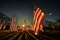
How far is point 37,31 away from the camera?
8.91 m

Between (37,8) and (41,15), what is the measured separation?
1.66 feet

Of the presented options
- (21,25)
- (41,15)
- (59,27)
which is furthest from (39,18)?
(21,25)

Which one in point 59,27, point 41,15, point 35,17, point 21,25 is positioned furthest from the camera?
point 21,25

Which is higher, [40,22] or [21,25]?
[21,25]

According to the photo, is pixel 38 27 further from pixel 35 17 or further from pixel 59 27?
pixel 59 27

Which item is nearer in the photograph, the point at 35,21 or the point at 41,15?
the point at 41,15

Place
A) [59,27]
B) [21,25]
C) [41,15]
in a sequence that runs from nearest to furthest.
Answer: [41,15] → [59,27] → [21,25]

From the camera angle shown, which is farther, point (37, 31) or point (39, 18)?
point (37, 31)

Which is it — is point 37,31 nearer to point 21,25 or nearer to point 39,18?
point 39,18

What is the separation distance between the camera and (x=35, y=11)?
8609 millimetres

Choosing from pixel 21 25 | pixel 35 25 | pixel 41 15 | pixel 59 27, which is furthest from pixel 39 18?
pixel 21 25

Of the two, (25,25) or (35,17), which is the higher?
(25,25)

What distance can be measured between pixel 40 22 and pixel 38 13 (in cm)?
56

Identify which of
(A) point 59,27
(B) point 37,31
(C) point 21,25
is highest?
(C) point 21,25
